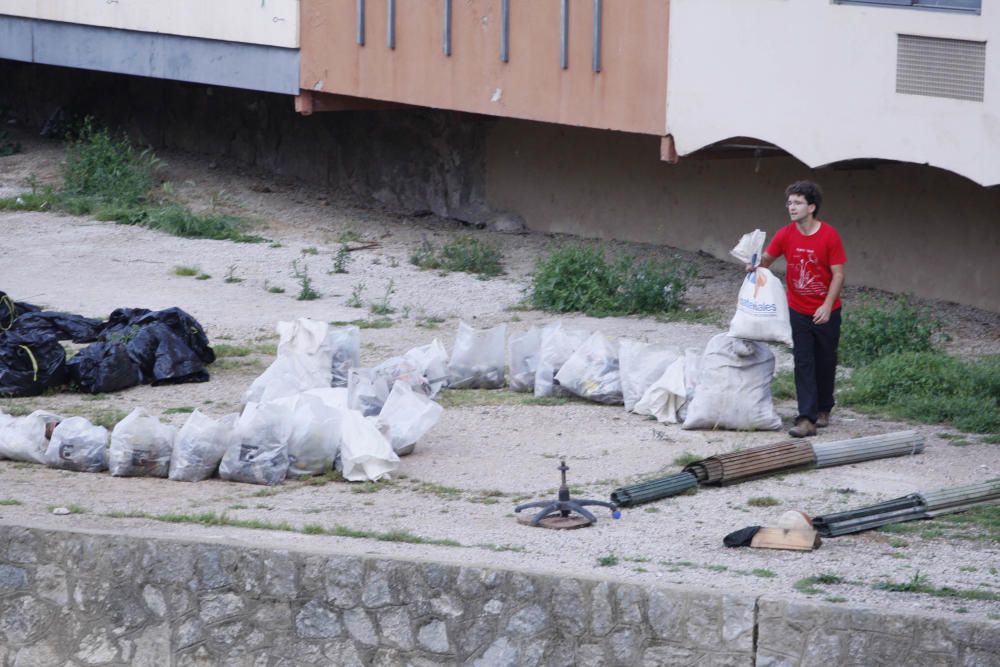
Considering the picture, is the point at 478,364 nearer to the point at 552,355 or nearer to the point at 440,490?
→ the point at 552,355

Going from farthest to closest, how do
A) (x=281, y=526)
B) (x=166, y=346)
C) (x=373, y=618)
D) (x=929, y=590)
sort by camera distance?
(x=166, y=346) < (x=281, y=526) < (x=373, y=618) < (x=929, y=590)

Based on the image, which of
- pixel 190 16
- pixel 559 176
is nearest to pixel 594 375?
pixel 559 176

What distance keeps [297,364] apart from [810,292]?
348cm

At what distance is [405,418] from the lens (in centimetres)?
945

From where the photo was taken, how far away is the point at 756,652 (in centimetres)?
634

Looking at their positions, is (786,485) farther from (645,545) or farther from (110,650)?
(110,650)

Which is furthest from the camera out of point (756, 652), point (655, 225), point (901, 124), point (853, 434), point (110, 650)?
point (655, 225)

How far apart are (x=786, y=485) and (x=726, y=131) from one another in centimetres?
579

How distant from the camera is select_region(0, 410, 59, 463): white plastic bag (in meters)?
9.24

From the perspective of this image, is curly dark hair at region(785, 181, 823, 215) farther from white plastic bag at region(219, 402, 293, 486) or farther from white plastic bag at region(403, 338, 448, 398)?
white plastic bag at region(219, 402, 293, 486)

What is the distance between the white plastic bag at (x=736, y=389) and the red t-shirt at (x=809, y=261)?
0.42 m

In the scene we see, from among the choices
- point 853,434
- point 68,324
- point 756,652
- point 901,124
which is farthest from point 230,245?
point 756,652

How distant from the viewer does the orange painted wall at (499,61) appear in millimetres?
14375

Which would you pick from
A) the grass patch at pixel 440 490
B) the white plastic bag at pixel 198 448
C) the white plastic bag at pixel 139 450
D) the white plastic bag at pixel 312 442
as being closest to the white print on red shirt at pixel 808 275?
the grass patch at pixel 440 490
